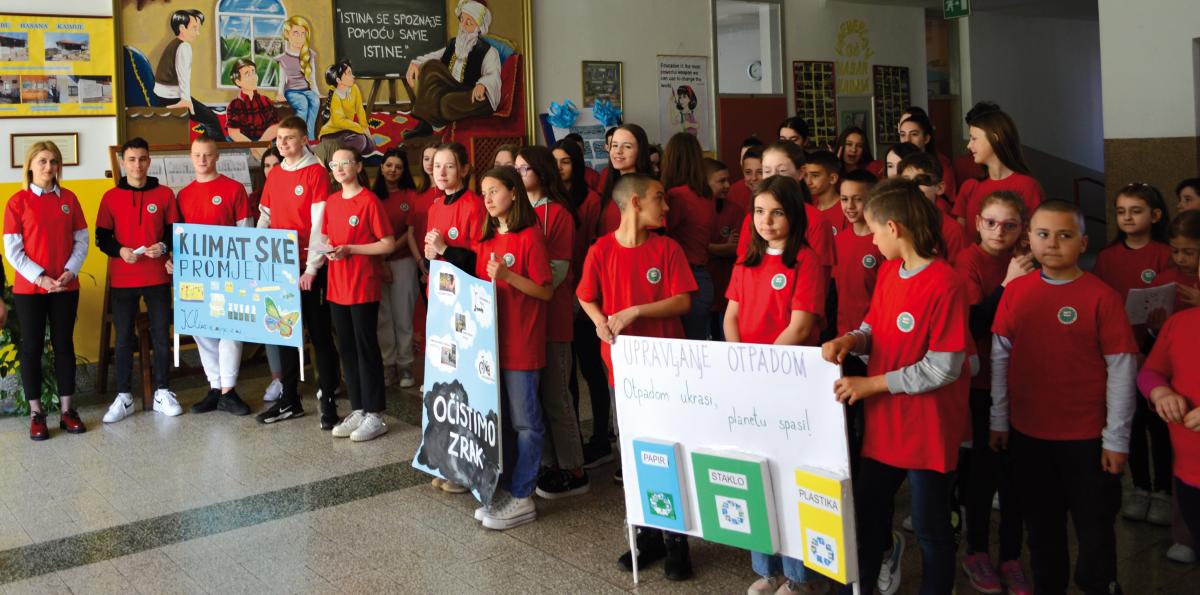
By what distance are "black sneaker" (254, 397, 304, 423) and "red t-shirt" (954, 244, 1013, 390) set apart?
166 inches

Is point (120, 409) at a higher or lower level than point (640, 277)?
lower

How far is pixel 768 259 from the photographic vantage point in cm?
343

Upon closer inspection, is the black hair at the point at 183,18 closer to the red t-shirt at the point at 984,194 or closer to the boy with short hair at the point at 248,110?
the boy with short hair at the point at 248,110

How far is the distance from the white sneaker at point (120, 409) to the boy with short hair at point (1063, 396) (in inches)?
207

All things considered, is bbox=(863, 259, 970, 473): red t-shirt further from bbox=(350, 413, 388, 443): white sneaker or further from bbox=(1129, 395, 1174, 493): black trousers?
bbox=(350, 413, 388, 443): white sneaker

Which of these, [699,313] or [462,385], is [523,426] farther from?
[699,313]

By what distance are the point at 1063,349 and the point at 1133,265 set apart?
1.16m

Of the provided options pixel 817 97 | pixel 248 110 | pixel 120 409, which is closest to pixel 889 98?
pixel 817 97

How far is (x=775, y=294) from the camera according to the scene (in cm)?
341

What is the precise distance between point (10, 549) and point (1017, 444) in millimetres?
3883

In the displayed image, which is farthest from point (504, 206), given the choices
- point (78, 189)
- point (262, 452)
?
point (78, 189)

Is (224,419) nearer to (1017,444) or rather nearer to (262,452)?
(262,452)

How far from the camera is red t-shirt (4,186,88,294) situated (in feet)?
19.5

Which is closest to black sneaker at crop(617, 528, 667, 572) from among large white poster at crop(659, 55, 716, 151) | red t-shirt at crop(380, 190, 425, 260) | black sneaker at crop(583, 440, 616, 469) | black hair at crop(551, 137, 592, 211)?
black sneaker at crop(583, 440, 616, 469)
